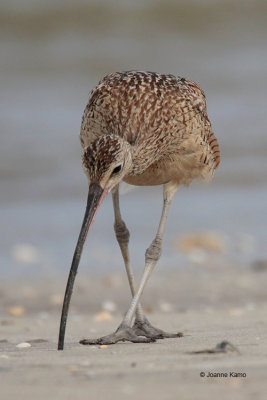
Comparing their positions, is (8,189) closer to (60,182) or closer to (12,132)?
(60,182)

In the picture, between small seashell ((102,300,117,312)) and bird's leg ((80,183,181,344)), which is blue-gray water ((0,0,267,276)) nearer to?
small seashell ((102,300,117,312))

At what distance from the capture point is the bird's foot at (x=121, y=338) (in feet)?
21.5

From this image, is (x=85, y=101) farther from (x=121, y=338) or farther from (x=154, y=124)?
(x=121, y=338)

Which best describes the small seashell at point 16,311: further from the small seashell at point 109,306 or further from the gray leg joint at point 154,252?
the gray leg joint at point 154,252

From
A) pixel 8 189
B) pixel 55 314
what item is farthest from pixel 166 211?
pixel 8 189

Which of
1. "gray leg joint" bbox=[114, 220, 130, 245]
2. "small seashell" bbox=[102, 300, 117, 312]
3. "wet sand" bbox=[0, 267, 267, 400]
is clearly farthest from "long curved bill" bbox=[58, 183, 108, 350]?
"small seashell" bbox=[102, 300, 117, 312]

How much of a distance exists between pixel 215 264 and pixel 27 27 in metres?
16.4

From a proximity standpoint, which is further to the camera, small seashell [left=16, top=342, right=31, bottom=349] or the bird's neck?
the bird's neck

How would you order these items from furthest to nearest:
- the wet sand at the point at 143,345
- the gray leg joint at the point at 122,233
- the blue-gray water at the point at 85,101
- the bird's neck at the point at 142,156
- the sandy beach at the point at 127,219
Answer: the blue-gray water at the point at 85,101 → the gray leg joint at the point at 122,233 → the bird's neck at the point at 142,156 → the sandy beach at the point at 127,219 → the wet sand at the point at 143,345

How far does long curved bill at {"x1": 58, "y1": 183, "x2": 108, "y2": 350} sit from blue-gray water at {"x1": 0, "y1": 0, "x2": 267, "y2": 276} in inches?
191

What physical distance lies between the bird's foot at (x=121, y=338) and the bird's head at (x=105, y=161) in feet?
Answer: 3.37

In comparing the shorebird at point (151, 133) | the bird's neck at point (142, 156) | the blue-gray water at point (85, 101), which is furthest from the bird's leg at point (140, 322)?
the blue-gray water at point (85, 101)

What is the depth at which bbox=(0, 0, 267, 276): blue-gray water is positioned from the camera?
12.9m

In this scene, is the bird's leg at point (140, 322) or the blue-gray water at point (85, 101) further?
the blue-gray water at point (85, 101)
